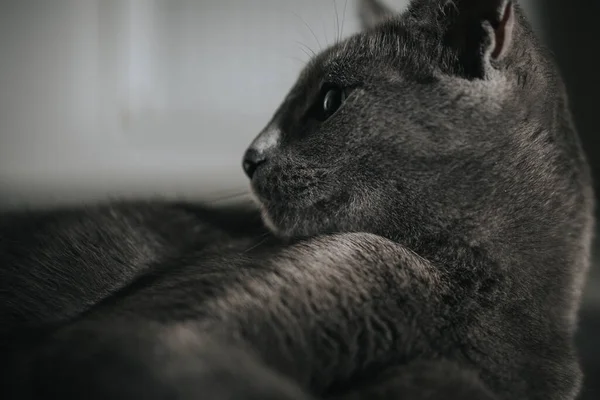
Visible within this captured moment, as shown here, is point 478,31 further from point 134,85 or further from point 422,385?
point 134,85

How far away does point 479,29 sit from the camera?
0.93m

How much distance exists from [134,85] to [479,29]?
4.11ft

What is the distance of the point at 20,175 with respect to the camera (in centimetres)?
190

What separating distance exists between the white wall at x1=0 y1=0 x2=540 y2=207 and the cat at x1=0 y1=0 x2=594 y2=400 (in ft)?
2.62

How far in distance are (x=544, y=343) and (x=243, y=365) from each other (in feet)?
1.42

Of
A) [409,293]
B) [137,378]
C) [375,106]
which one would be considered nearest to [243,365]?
[137,378]

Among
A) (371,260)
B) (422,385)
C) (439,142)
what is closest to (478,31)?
(439,142)

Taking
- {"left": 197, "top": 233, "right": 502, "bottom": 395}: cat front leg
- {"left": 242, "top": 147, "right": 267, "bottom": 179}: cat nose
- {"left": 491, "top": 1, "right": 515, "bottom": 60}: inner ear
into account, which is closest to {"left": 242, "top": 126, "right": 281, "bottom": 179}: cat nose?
{"left": 242, "top": 147, "right": 267, "bottom": 179}: cat nose

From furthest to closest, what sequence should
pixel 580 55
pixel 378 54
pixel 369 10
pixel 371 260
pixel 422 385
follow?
1. pixel 580 55
2. pixel 369 10
3. pixel 378 54
4. pixel 371 260
5. pixel 422 385

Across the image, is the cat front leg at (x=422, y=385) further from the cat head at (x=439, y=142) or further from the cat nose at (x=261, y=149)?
the cat nose at (x=261, y=149)

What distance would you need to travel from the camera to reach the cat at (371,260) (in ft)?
2.23

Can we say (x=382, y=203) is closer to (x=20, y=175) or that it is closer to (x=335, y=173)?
(x=335, y=173)

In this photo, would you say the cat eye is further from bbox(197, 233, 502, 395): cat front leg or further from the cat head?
bbox(197, 233, 502, 395): cat front leg

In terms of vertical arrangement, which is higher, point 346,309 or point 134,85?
point 134,85
